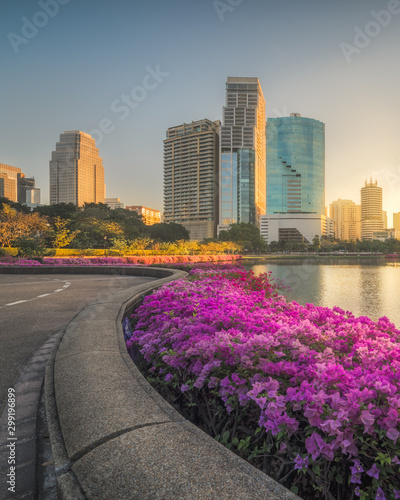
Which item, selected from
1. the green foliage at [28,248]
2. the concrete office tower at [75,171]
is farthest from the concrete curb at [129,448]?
the concrete office tower at [75,171]

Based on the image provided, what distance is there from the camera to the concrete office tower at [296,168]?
166375 millimetres

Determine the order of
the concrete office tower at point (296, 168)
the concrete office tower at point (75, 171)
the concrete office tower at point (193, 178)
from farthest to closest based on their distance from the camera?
the concrete office tower at point (296, 168) → the concrete office tower at point (193, 178) → the concrete office tower at point (75, 171)

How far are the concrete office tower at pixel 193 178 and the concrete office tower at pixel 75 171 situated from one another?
38306 millimetres

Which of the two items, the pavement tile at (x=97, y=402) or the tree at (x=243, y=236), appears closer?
the pavement tile at (x=97, y=402)

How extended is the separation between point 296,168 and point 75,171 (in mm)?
110762

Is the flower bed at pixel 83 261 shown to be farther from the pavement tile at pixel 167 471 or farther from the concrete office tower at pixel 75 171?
the concrete office tower at pixel 75 171

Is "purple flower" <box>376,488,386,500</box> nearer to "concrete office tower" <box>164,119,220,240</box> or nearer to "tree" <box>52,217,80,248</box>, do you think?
"tree" <box>52,217,80,248</box>

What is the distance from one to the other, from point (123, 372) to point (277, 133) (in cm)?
18618

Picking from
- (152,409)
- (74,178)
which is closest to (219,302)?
(152,409)

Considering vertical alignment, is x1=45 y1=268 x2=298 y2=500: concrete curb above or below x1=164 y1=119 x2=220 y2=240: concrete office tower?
below

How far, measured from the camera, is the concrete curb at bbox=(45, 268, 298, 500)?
1.18 m

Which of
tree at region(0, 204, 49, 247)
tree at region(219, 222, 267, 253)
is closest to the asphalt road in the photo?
tree at region(0, 204, 49, 247)

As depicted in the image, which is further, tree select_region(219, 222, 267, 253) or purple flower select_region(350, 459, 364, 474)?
tree select_region(219, 222, 267, 253)

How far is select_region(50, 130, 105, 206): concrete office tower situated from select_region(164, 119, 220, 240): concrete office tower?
38.3 meters
